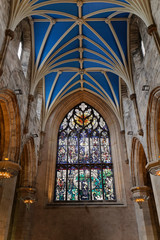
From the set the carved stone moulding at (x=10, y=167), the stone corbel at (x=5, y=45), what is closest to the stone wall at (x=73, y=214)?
the stone corbel at (x=5, y=45)

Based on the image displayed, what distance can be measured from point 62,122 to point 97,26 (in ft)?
24.0

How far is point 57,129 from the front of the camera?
53.8 feet

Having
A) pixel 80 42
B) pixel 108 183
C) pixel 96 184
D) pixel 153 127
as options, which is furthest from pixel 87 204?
pixel 80 42

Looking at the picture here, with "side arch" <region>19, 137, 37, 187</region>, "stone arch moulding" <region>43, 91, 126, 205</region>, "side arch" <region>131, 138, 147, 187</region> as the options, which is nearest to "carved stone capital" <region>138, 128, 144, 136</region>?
"side arch" <region>131, 138, 147, 187</region>

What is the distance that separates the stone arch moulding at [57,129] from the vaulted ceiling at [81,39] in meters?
0.99

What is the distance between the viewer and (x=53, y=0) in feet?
35.1

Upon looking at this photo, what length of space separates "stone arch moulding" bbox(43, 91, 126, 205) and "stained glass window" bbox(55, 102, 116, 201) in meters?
0.36

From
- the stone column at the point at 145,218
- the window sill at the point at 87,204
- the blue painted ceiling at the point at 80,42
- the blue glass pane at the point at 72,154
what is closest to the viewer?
the stone column at the point at 145,218

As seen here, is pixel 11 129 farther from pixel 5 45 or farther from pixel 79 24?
pixel 79 24

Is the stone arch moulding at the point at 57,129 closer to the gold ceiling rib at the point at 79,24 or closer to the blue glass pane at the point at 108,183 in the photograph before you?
the blue glass pane at the point at 108,183

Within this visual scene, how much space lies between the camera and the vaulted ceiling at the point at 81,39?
34.9ft

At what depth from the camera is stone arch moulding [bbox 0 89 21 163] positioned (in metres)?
9.52

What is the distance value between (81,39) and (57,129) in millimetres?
6434

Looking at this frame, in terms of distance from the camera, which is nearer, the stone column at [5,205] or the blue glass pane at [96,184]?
the stone column at [5,205]
